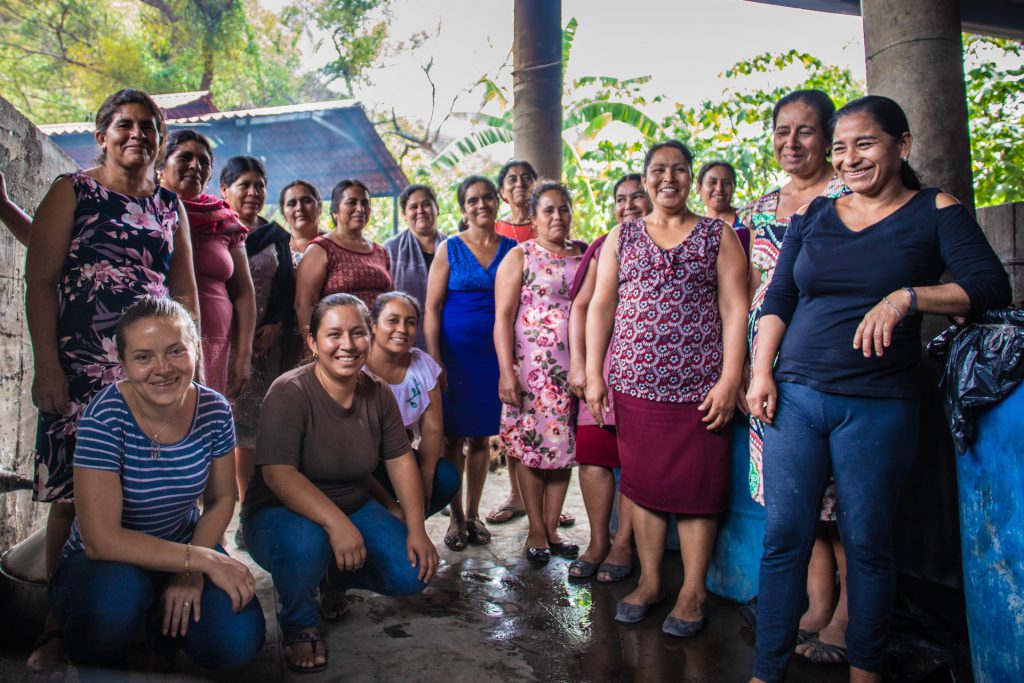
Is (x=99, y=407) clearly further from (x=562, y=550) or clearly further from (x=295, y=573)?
(x=562, y=550)

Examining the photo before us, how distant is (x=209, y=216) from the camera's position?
3.25 meters

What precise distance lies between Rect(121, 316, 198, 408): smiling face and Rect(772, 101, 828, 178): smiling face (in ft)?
7.05

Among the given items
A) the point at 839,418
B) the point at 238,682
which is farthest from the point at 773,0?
the point at 238,682

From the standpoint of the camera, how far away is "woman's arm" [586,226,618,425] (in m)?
2.96

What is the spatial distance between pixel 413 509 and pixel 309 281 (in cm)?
152

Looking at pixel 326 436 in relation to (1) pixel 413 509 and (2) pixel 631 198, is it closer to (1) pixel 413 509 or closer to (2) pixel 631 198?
(1) pixel 413 509

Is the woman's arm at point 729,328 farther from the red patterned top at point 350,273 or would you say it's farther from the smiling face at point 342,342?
the red patterned top at point 350,273

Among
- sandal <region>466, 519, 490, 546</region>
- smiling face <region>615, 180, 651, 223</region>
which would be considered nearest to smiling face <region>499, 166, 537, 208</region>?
smiling face <region>615, 180, 651, 223</region>

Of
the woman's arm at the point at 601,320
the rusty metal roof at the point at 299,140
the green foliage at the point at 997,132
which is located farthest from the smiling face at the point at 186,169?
the green foliage at the point at 997,132

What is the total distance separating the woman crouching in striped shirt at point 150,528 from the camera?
194cm

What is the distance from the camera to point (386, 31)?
17469 mm

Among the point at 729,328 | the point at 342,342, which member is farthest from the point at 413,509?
the point at 729,328

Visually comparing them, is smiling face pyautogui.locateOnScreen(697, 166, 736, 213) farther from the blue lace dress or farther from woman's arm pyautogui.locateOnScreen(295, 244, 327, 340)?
woman's arm pyautogui.locateOnScreen(295, 244, 327, 340)

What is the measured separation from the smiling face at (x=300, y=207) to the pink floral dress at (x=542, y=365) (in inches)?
58.3
